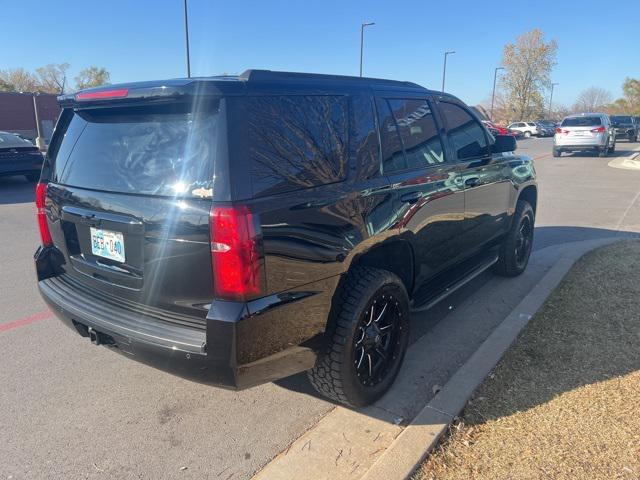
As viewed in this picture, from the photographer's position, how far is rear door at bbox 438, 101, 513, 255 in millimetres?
4121

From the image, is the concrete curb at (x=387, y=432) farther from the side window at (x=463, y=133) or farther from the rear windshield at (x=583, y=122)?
the rear windshield at (x=583, y=122)

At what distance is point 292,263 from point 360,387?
940mm

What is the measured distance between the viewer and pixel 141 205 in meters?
2.49

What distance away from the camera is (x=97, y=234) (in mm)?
2768

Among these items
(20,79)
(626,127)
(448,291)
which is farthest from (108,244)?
(20,79)

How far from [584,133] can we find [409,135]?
20645 mm

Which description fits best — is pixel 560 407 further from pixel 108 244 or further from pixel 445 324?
pixel 108 244

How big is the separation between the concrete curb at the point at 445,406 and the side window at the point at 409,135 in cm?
138

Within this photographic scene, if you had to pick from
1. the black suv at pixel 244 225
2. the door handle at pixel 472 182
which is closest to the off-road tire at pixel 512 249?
the door handle at pixel 472 182

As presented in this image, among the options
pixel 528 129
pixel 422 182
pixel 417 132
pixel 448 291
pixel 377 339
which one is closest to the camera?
pixel 377 339

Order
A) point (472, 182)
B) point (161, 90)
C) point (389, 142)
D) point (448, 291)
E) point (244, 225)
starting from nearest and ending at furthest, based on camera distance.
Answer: point (244, 225), point (161, 90), point (389, 142), point (448, 291), point (472, 182)

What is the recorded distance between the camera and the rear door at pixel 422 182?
3.28 metres

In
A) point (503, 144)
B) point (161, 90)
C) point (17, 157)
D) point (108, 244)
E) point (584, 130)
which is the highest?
point (161, 90)

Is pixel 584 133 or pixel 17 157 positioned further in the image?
pixel 584 133
